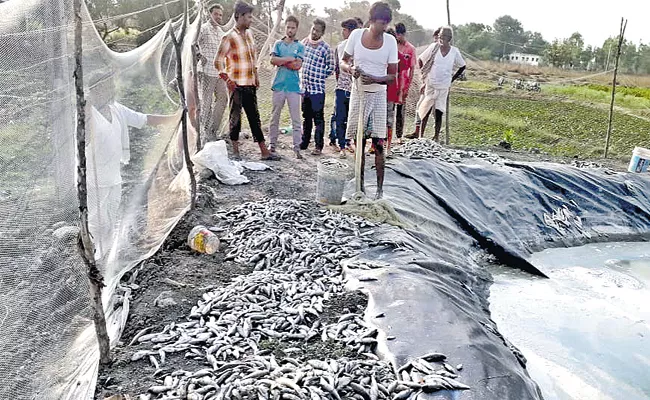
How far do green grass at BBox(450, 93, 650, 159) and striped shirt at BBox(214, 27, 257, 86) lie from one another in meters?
6.57

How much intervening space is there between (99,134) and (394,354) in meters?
2.53

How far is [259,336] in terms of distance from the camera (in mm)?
3861

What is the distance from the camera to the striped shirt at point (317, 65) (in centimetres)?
860

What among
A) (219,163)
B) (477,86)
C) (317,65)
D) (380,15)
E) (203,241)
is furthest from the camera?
(477,86)

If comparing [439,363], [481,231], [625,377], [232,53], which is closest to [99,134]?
[439,363]

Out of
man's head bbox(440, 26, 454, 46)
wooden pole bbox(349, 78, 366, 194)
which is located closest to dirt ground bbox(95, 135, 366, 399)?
wooden pole bbox(349, 78, 366, 194)

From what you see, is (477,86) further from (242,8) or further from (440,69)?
(242,8)

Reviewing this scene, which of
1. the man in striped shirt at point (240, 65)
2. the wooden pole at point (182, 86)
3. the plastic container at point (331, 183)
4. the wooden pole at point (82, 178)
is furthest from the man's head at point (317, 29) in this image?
the wooden pole at point (82, 178)

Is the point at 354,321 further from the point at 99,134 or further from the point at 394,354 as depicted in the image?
the point at 99,134

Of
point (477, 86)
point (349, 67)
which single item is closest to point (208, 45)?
point (349, 67)

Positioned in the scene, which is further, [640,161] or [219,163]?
[640,161]

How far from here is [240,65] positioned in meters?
7.73

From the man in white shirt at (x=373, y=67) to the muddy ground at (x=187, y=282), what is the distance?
1305 millimetres

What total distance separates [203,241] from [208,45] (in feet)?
13.1
